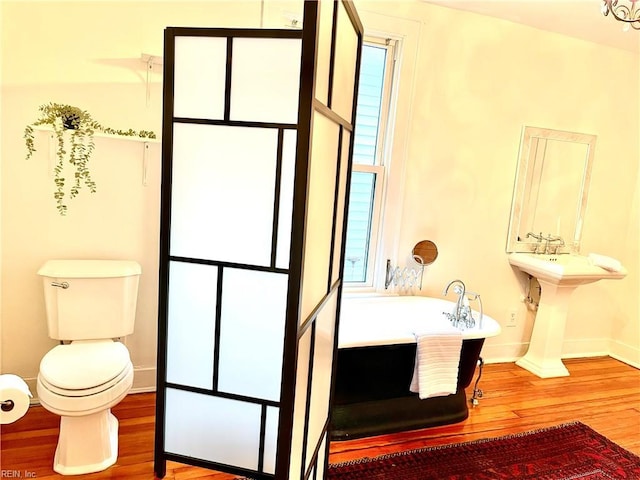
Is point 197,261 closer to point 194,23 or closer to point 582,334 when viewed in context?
point 194,23

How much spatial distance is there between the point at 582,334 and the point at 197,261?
137 inches

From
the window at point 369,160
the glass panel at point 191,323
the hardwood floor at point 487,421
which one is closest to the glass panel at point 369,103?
the window at point 369,160

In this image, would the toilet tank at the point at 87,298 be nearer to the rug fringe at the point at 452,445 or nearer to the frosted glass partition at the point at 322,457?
the frosted glass partition at the point at 322,457

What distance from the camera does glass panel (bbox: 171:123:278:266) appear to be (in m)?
1.83

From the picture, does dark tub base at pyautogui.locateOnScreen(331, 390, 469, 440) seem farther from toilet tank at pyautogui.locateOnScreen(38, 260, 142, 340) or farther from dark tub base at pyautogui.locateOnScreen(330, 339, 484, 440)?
toilet tank at pyautogui.locateOnScreen(38, 260, 142, 340)

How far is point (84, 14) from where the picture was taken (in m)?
2.47

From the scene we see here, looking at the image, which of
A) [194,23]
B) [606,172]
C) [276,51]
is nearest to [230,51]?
Answer: [276,51]

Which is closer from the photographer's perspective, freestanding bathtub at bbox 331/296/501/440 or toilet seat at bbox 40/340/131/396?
toilet seat at bbox 40/340/131/396

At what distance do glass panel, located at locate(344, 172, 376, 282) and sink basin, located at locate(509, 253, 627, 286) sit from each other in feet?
3.91

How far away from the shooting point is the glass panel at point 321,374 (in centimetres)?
173

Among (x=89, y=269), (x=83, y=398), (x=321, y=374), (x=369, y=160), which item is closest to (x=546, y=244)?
(x=369, y=160)

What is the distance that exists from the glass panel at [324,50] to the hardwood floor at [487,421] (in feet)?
5.89

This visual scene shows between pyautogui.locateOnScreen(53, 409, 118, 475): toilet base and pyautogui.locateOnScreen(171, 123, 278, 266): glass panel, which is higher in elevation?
pyautogui.locateOnScreen(171, 123, 278, 266): glass panel

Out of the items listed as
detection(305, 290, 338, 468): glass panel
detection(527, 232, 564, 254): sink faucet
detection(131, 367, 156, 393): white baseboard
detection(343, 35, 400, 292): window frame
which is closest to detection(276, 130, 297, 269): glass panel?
detection(305, 290, 338, 468): glass panel
